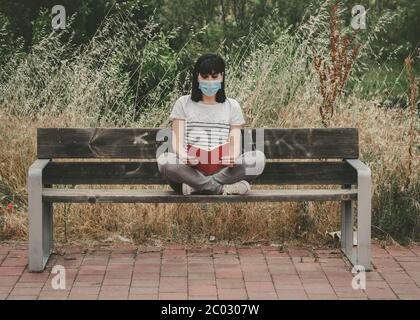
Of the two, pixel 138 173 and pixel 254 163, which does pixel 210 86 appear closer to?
pixel 254 163

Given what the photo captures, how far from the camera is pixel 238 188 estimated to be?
233 inches

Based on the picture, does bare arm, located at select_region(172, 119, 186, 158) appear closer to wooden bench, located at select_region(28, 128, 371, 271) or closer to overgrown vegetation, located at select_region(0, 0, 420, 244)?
wooden bench, located at select_region(28, 128, 371, 271)

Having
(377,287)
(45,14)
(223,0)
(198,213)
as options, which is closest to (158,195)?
(198,213)

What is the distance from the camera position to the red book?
6016mm

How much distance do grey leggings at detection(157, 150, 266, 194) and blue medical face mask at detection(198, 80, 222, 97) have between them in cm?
46

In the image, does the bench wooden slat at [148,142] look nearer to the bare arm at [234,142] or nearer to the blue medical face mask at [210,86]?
the bare arm at [234,142]

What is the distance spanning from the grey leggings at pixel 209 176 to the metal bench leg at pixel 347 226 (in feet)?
2.43

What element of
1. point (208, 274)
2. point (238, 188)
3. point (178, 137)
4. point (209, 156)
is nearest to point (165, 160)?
point (178, 137)

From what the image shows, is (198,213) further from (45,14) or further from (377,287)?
(45,14)

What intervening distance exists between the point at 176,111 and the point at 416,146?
2.30 meters

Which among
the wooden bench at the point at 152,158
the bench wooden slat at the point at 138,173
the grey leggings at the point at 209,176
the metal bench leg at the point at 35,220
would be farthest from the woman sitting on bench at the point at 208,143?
the metal bench leg at the point at 35,220

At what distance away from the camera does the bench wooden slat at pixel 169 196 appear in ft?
19.2

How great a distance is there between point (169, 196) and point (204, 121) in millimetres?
583

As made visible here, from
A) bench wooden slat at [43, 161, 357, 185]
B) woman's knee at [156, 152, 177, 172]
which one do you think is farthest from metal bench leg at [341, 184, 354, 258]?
woman's knee at [156, 152, 177, 172]
